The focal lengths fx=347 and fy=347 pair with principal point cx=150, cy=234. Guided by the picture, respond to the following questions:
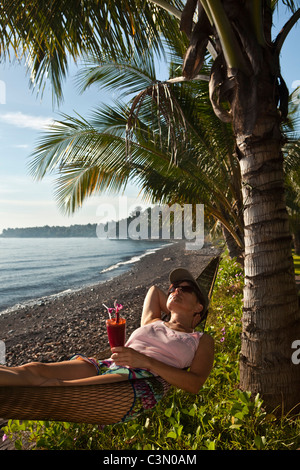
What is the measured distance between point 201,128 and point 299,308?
3.96m

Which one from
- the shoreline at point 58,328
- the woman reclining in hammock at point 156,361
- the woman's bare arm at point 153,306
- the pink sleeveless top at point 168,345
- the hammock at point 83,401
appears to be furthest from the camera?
the shoreline at point 58,328

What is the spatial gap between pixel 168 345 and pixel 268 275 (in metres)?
0.69

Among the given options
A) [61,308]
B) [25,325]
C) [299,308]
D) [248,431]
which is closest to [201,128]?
[299,308]

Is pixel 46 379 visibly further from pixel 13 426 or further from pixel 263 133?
pixel 263 133

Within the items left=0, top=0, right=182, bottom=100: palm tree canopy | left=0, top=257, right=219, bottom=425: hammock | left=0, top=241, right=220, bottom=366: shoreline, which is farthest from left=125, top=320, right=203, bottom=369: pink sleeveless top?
left=0, top=0, right=182, bottom=100: palm tree canopy

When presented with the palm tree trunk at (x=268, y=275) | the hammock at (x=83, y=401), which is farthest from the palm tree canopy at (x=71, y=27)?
the hammock at (x=83, y=401)

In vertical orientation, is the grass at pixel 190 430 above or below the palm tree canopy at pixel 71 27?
below

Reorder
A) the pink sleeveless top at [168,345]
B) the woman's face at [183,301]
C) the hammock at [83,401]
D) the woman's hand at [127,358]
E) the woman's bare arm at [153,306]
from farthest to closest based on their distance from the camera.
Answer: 1. the woman's bare arm at [153,306]
2. the woman's face at [183,301]
3. the pink sleeveless top at [168,345]
4. the woman's hand at [127,358]
5. the hammock at [83,401]

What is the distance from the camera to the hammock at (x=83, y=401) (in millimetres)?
1428

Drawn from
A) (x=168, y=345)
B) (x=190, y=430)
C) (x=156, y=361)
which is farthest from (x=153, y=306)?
(x=190, y=430)

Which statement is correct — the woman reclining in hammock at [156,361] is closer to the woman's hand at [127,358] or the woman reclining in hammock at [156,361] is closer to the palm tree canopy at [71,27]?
the woman's hand at [127,358]

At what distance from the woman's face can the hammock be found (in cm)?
50

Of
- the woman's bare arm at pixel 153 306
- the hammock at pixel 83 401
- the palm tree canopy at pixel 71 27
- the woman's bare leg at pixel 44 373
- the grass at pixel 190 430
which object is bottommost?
the grass at pixel 190 430

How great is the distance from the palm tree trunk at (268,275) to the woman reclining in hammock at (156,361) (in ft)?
0.97
